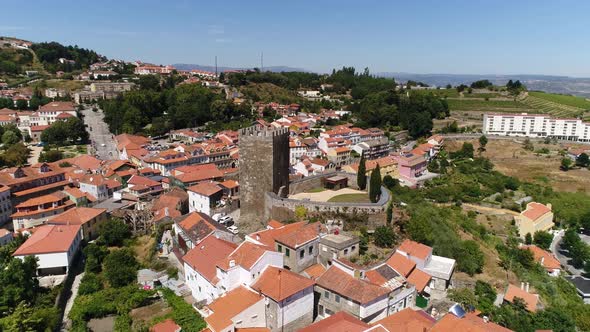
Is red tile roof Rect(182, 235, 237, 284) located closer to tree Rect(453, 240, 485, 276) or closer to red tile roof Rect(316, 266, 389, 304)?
red tile roof Rect(316, 266, 389, 304)

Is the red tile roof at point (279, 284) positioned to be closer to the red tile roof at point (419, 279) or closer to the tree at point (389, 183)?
the red tile roof at point (419, 279)

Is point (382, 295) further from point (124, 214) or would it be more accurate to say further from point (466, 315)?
point (124, 214)

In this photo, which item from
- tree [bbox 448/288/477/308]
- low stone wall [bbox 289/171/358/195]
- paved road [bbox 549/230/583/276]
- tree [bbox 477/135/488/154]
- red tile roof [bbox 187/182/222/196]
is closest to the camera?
tree [bbox 448/288/477/308]

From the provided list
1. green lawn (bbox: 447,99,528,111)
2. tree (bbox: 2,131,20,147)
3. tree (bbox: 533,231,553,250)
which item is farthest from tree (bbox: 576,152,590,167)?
tree (bbox: 2,131,20,147)

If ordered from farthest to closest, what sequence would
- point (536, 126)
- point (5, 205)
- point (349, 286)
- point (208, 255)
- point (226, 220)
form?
point (536, 126) → point (5, 205) → point (226, 220) → point (208, 255) → point (349, 286)

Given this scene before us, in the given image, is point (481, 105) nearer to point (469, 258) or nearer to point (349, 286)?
point (469, 258)

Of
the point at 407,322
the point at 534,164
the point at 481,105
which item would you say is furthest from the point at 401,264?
the point at 481,105

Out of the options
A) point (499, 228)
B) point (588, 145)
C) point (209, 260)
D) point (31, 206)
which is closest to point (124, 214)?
point (31, 206)
